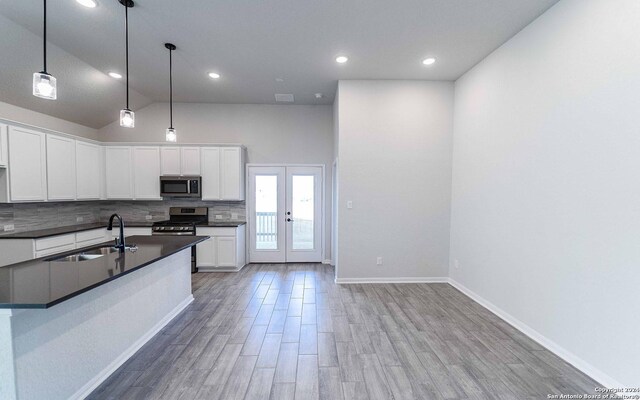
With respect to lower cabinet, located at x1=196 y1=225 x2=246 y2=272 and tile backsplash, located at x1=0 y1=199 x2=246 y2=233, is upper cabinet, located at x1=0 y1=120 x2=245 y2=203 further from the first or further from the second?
lower cabinet, located at x1=196 y1=225 x2=246 y2=272

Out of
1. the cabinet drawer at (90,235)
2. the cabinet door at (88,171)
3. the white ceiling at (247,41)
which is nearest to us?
the white ceiling at (247,41)

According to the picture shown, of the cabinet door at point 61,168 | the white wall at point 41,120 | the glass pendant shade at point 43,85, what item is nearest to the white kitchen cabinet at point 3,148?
the white wall at point 41,120

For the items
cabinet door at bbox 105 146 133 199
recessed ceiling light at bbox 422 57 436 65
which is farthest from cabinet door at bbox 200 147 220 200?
recessed ceiling light at bbox 422 57 436 65

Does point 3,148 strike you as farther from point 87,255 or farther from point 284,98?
point 284,98

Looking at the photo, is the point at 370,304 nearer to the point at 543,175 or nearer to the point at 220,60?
the point at 543,175

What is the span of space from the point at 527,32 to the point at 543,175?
1.52 meters

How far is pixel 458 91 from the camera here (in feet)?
13.2

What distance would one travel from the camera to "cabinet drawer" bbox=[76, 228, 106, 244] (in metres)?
4.00

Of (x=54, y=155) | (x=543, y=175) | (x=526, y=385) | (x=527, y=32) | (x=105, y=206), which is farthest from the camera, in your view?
(x=105, y=206)

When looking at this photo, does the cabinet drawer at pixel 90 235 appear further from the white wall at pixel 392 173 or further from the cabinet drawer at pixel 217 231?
the white wall at pixel 392 173

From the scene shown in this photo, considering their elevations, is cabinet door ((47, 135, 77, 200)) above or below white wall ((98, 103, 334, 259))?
below

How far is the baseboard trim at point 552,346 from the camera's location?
2.00 meters

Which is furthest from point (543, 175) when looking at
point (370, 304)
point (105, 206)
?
point (105, 206)

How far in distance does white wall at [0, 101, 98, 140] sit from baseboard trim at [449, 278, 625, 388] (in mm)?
6513
